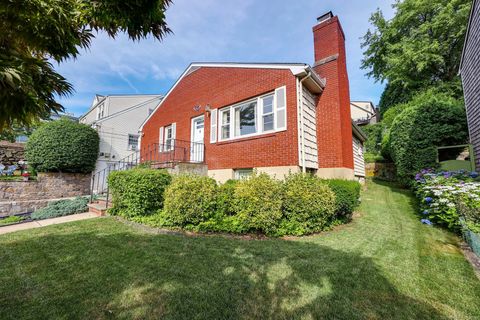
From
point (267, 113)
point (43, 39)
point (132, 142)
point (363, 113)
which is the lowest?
point (43, 39)

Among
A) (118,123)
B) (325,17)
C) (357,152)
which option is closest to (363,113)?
(357,152)

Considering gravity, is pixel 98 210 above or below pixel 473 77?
below

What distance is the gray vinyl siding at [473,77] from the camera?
6528 millimetres

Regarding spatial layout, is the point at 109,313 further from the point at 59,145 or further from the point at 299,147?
the point at 59,145

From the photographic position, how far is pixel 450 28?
16500mm

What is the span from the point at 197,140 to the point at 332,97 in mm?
6582

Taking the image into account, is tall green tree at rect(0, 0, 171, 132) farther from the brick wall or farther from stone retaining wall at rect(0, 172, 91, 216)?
stone retaining wall at rect(0, 172, 91, 216)

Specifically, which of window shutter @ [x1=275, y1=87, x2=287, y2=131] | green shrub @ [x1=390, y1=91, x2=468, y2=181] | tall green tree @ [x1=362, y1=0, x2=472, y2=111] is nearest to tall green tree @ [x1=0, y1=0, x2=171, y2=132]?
window shutter @ [x1=275, y1=87, x2=287, y2=131]

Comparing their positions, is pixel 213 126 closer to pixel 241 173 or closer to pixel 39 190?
pixel 241 173

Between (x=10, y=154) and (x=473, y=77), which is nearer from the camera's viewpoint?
Result: (x=473, y=77)

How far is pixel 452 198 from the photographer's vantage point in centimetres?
482

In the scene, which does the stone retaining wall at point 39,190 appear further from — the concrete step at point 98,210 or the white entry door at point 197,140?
the white entry door at point 197,140

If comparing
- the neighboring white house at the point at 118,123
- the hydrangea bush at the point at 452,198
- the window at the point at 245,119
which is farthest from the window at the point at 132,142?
Result: the hydrangea bush at the point at 452,198

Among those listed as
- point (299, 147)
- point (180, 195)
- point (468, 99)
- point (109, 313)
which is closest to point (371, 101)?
point (468, 99)
